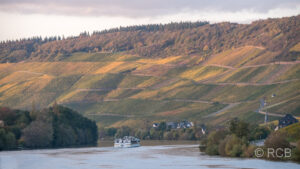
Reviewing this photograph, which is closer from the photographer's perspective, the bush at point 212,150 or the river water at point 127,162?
the river water at point 127,162

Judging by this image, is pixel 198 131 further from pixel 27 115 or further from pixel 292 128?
pixel 292 128

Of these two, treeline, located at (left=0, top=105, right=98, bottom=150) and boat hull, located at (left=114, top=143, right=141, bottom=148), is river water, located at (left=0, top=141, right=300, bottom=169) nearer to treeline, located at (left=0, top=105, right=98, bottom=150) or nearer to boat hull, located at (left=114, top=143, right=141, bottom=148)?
treeline, located at (left=0, top=105, right=98, bottom=150)

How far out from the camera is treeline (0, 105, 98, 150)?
5221 inches

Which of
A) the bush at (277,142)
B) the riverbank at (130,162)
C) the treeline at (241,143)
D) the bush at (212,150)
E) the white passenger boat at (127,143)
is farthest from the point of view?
the white passenger boat at (127,143)

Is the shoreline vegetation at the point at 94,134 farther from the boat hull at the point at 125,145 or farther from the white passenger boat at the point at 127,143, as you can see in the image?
the white passenger boat at the point at 127,143

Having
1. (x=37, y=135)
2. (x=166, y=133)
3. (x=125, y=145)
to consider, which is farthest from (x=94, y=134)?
(x=37, y=135)

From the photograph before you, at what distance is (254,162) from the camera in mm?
87812

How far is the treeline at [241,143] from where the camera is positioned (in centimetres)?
8600

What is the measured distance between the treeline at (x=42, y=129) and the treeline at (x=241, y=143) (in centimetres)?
3965

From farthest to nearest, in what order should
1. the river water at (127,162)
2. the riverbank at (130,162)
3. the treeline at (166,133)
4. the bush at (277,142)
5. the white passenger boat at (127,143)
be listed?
the treeline at (166,133) → the white passenger boat at (127,143) → the riverbank at (130,162) → the river water at (127,162) → the bush at (277,142)

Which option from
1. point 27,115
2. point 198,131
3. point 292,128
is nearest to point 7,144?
point 27,115

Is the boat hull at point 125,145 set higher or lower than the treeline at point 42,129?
lower

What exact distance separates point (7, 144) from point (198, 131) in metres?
70.4

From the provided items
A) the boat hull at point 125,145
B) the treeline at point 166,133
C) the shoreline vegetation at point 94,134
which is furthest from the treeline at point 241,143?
the treeline at point 166,133
